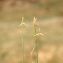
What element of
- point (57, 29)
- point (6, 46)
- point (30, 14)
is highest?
point (30, 14)

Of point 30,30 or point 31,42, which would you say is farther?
point 30,30

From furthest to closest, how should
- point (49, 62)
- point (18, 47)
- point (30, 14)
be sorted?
point (30, 14)
point (18, 47)
point (49, 62)

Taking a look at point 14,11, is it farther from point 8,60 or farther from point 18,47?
point 8,60

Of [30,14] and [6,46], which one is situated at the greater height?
[30,14]

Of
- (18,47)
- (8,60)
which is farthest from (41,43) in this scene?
(8,60)

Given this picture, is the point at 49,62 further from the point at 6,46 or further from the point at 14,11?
the point at 14,11

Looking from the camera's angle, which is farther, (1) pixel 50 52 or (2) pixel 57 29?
(2) pixel 57 29

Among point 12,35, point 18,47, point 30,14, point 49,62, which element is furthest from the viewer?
point 30,14

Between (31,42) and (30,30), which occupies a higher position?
(30,30)
